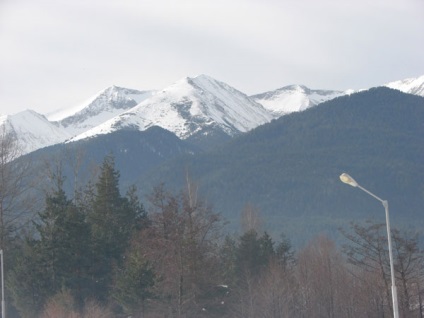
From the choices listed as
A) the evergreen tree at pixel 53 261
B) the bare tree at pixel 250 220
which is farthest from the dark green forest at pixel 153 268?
the bare tree at pixel 250 220

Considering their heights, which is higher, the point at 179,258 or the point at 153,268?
the point at 179,258

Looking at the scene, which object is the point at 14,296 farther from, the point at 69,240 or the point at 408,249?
the point at 408,249

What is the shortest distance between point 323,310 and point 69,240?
24.1m

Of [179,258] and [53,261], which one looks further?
[53,261]

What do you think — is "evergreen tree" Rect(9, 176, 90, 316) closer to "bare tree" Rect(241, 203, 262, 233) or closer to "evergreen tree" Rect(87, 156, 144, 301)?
"evergreen tree" Rect(87, 156, 144, 301)

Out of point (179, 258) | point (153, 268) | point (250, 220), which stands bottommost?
point (153, 268)

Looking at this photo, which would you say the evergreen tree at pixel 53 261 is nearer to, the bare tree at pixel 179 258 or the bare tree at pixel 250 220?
the bare tree at pixel 179 258

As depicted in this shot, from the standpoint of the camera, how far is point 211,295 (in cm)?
5753

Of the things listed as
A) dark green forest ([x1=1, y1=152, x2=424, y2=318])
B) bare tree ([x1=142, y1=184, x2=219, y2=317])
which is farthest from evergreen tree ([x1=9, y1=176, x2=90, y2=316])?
bare tree ([x1=142, y1=184, x2=219, y2=317])

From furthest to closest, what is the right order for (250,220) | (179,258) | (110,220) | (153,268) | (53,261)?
(250,220) < (110,220) < (53,261) < (153,268) < (179,258)

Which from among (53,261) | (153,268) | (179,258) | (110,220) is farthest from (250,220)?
(179,258)

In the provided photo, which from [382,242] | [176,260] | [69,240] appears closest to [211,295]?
[176,260]

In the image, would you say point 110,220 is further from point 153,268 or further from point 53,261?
point 153,268

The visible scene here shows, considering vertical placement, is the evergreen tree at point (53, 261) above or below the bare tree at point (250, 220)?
below
